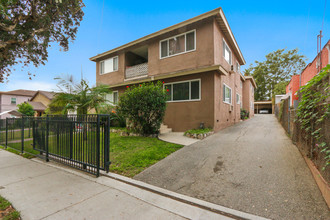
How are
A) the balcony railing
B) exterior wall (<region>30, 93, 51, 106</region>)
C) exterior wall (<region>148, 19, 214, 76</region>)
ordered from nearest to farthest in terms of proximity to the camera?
exterior wall (<region>148, 19, 214, 76</region>)
the balcony railing
exterior wall (<region>30, 93, 51, 106</region>)

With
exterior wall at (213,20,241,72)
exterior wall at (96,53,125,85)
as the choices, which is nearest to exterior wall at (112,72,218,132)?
exterior wall at (213,20,241,72)

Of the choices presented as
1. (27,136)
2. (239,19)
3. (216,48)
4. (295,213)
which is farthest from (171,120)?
(239,19)

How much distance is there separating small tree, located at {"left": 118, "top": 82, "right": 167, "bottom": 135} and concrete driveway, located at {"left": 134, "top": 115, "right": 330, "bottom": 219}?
2.79m

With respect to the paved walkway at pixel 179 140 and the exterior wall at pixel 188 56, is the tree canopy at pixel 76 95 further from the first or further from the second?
the exterior wall at pixel 188 56

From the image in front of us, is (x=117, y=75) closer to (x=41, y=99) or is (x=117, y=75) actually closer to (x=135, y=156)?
(x=135, y=156)

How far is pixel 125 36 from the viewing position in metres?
17.4

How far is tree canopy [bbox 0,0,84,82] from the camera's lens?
627 cm

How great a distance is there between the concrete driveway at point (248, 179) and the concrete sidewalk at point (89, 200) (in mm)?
363

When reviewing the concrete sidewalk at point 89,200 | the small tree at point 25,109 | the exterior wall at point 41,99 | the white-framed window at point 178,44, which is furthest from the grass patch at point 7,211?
the exterior wall at point 41,99

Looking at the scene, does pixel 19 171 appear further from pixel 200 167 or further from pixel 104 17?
pixel 104 17

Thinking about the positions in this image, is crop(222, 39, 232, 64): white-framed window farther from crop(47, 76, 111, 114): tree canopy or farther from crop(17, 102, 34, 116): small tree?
crop(17, 102, 34, 116): small tree

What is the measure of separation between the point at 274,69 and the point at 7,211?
128 feet

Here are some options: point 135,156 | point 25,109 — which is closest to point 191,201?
point 135,156

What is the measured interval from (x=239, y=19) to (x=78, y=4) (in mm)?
12530
